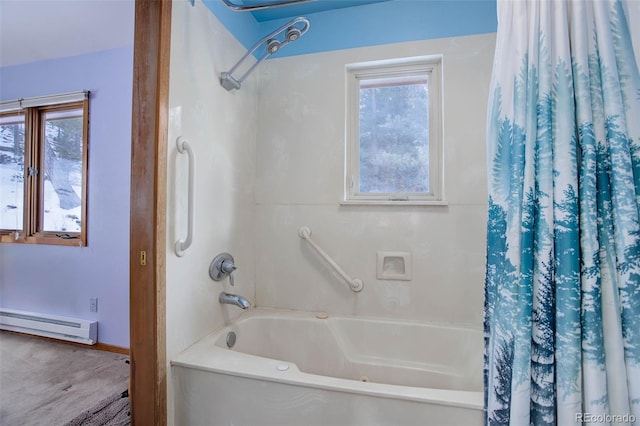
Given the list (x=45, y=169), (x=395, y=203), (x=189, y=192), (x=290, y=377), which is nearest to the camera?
(x=290, y=377)

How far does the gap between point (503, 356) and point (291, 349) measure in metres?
1.26

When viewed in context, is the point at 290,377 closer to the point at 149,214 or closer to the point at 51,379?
the point at 149,214

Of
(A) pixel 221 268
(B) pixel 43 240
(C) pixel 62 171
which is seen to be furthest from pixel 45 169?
(A) pixel 221 268

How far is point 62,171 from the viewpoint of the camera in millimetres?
2480

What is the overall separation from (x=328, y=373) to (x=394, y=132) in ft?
4.95

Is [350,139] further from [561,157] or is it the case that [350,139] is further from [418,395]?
[418,395]

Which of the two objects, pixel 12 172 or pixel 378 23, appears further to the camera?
pixel 12 172

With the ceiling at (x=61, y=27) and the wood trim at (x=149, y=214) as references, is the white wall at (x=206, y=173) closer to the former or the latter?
the wood trim at (x=149, y=214)

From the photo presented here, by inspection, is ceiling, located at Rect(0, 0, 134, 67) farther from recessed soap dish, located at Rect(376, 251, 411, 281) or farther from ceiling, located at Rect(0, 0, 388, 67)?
recessed soap dish, located at Rect(376, 251, 411, 281)

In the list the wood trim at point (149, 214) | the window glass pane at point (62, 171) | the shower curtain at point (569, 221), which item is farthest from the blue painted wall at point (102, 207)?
the shower curtain at point (569, 221)

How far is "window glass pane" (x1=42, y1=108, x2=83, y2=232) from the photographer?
95.3 inches

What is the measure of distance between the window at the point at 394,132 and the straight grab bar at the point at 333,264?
1.11 ft

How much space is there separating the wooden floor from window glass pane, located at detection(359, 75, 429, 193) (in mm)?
2162

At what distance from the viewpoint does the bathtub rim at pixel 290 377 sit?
0.94 metres
